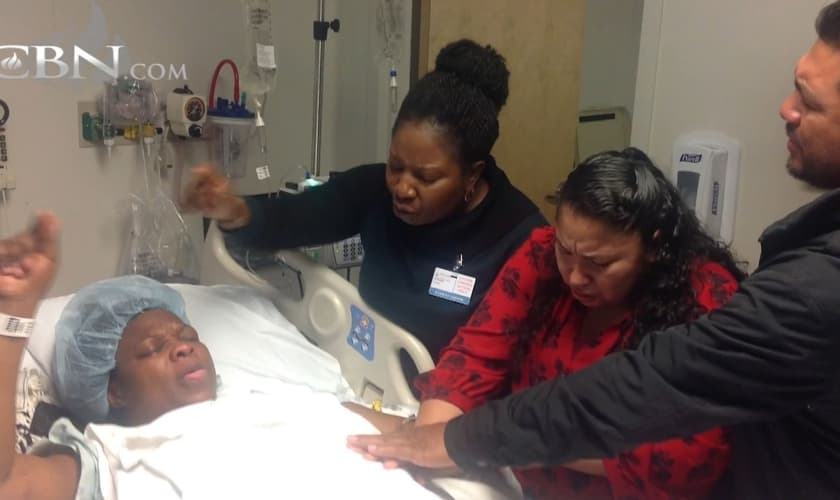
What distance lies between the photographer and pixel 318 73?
238cm

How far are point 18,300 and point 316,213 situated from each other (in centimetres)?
78

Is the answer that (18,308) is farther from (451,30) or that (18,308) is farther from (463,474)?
(451,30)

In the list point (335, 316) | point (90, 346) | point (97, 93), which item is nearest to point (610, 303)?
point (335, 316)

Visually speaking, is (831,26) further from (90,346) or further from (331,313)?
(90,346)

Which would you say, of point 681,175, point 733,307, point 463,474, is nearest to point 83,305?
point 463,474

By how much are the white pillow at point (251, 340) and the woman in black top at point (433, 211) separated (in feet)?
0.56

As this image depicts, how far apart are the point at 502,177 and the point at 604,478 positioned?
0.74 meters

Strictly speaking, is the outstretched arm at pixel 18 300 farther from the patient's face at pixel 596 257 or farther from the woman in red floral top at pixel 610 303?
the patient's face at pixel 596 257

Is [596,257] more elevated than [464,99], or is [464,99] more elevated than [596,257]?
[464,99]

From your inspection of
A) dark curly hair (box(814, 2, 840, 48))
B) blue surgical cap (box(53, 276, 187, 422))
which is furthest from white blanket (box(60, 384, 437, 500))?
dark curly hair (box(814, 2, 840, 48))

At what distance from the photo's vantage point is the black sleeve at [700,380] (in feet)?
2.81

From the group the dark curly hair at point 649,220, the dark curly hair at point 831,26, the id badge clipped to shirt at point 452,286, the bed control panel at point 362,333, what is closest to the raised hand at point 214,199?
the bed control panel at point 362,333

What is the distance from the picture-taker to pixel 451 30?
8.03 ft

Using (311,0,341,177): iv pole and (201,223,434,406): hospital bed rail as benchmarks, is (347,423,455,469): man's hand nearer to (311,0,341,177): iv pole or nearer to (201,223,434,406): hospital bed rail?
(201,223,434,406): hospital bed rail
